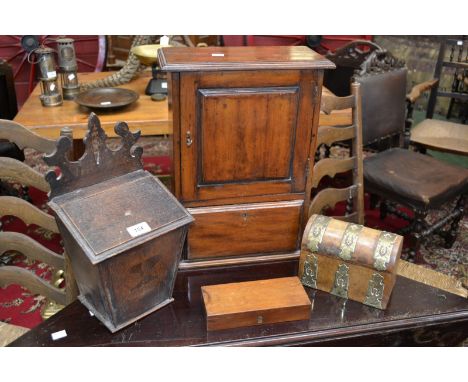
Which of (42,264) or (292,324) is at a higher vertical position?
(292,324)

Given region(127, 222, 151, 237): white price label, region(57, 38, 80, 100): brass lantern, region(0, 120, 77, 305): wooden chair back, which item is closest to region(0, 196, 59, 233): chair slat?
region(0, 120, 77, 305): wooden chair back

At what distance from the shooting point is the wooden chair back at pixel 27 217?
4.93 feet

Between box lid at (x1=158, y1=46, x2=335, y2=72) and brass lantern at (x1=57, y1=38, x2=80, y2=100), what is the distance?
4.83 ft

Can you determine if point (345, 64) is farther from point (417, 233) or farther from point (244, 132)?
point (244, 132)

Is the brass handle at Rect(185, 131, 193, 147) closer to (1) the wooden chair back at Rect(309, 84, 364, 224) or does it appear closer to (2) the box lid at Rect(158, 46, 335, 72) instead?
(2) the box lid at Rect(158, 46, 335, 72)

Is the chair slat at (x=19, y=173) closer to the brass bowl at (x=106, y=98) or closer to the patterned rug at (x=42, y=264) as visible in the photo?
the patterned rug at (x=42, y=264)

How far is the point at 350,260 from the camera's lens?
151 centimetres

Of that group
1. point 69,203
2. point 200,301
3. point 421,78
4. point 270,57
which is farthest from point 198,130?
point 421,78

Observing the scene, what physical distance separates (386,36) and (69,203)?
450cm

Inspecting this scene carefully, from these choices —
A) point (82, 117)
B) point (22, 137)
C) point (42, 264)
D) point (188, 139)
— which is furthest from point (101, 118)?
point (188, 139)

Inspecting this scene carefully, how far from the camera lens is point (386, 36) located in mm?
5008

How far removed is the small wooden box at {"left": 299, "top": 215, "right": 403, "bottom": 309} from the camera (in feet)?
4.88

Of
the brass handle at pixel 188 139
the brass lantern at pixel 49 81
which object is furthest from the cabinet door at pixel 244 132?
the brass lantern at pixel 49 81

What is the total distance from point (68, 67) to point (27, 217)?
1516 millimetres
